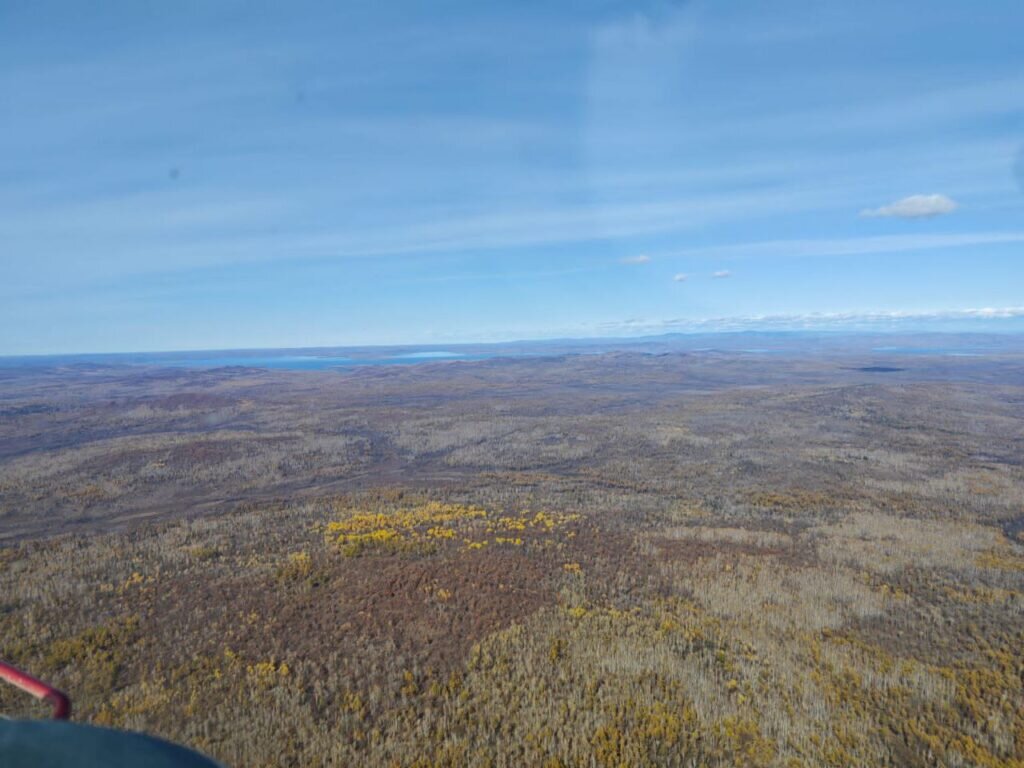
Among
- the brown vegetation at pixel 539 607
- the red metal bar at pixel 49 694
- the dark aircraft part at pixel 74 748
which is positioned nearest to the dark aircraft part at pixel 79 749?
the dark aircraft part at pixel 74 748

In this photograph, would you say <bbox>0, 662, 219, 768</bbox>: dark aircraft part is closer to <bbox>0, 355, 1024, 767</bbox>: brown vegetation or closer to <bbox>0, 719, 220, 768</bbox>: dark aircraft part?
<bbox>0, 719, 220, 768</bbox>: dark aircraft part

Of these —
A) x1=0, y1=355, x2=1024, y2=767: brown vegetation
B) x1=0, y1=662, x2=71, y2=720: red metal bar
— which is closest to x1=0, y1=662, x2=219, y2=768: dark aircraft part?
x1=0, y1=662, x2=71, y2=720: red metal bar

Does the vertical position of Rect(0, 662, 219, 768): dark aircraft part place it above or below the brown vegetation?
above

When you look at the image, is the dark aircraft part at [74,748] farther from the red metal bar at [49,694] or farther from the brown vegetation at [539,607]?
the brown vegetation at [539,607]

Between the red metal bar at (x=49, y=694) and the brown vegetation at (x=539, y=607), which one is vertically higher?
the red metal bar at (x=49, y=694)

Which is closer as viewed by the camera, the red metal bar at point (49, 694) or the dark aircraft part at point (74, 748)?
the dark aircraft part at point (74, 748)

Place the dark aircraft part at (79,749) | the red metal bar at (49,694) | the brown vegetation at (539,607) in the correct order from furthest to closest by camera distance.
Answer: the brown vegetation at (539,607)
the red metal bar at (49,694)
the dark aircraft part at (79,749)

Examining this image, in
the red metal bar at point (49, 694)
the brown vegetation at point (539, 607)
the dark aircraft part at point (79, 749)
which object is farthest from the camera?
the brown vegetation at point (539, 607)

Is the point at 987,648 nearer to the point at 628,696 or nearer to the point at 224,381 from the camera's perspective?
the point at 628,696

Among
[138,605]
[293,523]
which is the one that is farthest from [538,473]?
[138,605]

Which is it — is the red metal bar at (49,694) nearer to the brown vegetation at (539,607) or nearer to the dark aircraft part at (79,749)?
the dark aircraft part at (79,749)

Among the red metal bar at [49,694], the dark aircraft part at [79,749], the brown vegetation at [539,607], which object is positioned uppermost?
the red metal bar at [49,694]
